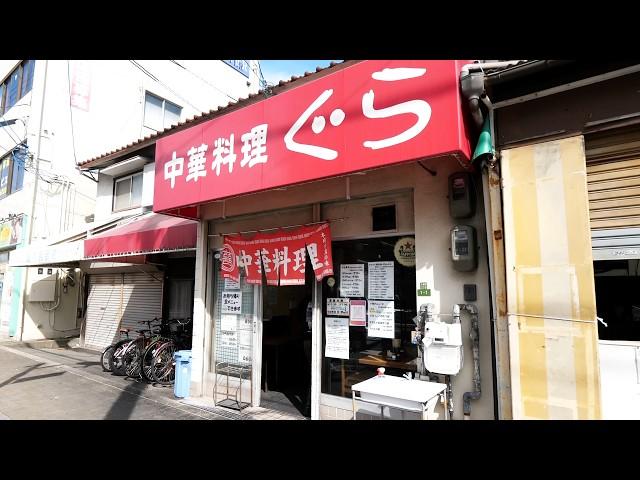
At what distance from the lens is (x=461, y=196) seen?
459cm

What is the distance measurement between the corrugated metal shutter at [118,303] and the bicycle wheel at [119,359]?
1574mm

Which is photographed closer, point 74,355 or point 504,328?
point 504,328

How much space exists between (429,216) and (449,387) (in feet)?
6.84

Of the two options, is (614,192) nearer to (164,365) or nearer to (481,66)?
(481,66)

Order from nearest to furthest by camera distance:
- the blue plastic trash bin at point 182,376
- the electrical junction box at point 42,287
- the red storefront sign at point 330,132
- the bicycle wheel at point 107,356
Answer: the red storefront sign at point 330,132 < the blue plastic trash bin at point 182,376 < the bicycle wheel at point 107,356 < the electrical junction box at point 42,287

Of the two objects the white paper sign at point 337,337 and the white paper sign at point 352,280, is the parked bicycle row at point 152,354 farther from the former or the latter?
the white paper sign at point 352,280

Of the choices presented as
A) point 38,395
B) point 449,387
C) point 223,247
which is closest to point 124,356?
point 38,395

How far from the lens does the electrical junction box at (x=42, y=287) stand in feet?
49.3

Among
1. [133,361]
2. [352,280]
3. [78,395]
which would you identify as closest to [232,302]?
[352,280]

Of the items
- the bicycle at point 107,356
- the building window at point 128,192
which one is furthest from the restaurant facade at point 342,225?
the building window at point 128,192

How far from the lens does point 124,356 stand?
9.44 metres

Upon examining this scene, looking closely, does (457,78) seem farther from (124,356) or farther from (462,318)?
(124,356)

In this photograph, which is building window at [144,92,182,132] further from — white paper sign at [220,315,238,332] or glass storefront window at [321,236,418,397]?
A: glass storefront window at [321,236,418,397]

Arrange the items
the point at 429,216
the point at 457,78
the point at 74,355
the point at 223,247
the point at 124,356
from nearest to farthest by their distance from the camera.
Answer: the point at 457,78
the point at 429,216
the point at 223,247
the point at 124,356
the point at 74,355
